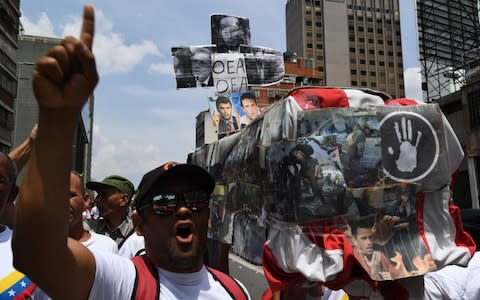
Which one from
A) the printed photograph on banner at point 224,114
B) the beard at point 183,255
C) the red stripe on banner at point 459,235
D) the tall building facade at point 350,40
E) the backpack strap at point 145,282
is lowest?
the backpack strap at point 145,282

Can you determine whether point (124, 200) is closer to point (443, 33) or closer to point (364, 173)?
point (364, 173)

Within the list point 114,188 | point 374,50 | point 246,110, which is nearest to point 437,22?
point 246,110

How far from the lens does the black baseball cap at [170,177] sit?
2.07 meters

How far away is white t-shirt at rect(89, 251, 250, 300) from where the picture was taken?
162 centimetres

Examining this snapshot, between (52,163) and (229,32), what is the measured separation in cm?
814

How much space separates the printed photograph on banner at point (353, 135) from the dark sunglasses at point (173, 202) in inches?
22.2

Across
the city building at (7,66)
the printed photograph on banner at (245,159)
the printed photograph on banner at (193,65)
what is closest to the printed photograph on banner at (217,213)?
the printed photograph on banner at (245,159)

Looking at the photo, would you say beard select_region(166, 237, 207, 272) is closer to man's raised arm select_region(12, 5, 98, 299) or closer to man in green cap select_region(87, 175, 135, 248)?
man's raised arm select_region(12, 5, 98, 299)

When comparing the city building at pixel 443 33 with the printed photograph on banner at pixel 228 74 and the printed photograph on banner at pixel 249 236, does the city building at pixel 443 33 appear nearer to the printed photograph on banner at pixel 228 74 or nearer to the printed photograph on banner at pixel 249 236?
the printed photograph on banner at pixel 228 74

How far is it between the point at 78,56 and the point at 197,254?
1.12 metres

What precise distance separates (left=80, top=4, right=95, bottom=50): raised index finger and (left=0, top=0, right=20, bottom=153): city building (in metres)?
38.5

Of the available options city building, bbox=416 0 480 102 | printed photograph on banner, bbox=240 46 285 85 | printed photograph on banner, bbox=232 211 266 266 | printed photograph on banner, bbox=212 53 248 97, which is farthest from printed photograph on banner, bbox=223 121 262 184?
city building, bbox=416 0 480 102

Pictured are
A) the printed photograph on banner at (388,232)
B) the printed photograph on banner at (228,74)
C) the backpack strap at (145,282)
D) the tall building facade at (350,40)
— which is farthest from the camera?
the tall building facade at (350,40)

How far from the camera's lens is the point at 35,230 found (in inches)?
49.8
